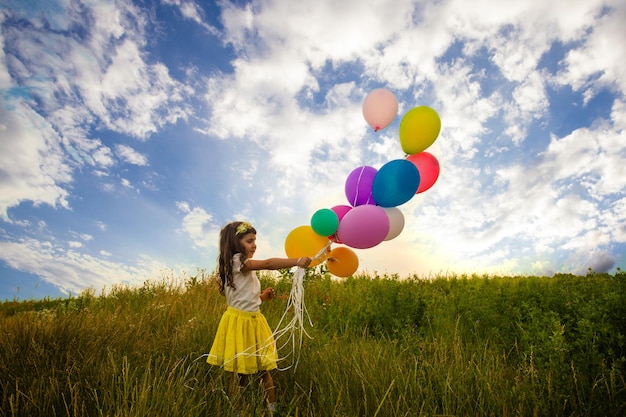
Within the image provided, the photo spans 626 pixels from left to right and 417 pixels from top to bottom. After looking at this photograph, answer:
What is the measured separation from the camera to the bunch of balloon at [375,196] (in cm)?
334

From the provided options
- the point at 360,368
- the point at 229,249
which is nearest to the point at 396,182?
the point at 229,249

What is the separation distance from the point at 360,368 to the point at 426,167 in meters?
1.88

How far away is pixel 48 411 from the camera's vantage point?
2916 mm

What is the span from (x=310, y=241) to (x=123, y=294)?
21.9 ft

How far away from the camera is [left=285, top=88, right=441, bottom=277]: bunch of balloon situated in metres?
3.34

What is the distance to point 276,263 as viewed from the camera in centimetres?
343

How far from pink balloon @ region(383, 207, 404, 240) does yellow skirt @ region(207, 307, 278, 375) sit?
1.35 meters

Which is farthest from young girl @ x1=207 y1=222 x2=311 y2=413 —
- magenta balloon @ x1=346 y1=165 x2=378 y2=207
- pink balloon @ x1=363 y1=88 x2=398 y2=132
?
pink balloon @ x1=363 y1=88 x2=398 y2=132

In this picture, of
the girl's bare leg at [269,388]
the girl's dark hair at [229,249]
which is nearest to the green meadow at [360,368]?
the girl's bare leg at [269,388]

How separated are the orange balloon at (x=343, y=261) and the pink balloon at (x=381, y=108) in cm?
126

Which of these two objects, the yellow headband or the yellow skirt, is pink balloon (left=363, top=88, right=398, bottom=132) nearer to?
the yellow headband

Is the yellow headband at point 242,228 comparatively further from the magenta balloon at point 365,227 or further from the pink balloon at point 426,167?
the pink balloon at point 426,167

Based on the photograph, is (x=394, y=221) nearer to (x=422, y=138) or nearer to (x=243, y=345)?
(x=422, y=138)

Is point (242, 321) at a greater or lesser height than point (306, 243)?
lesser
